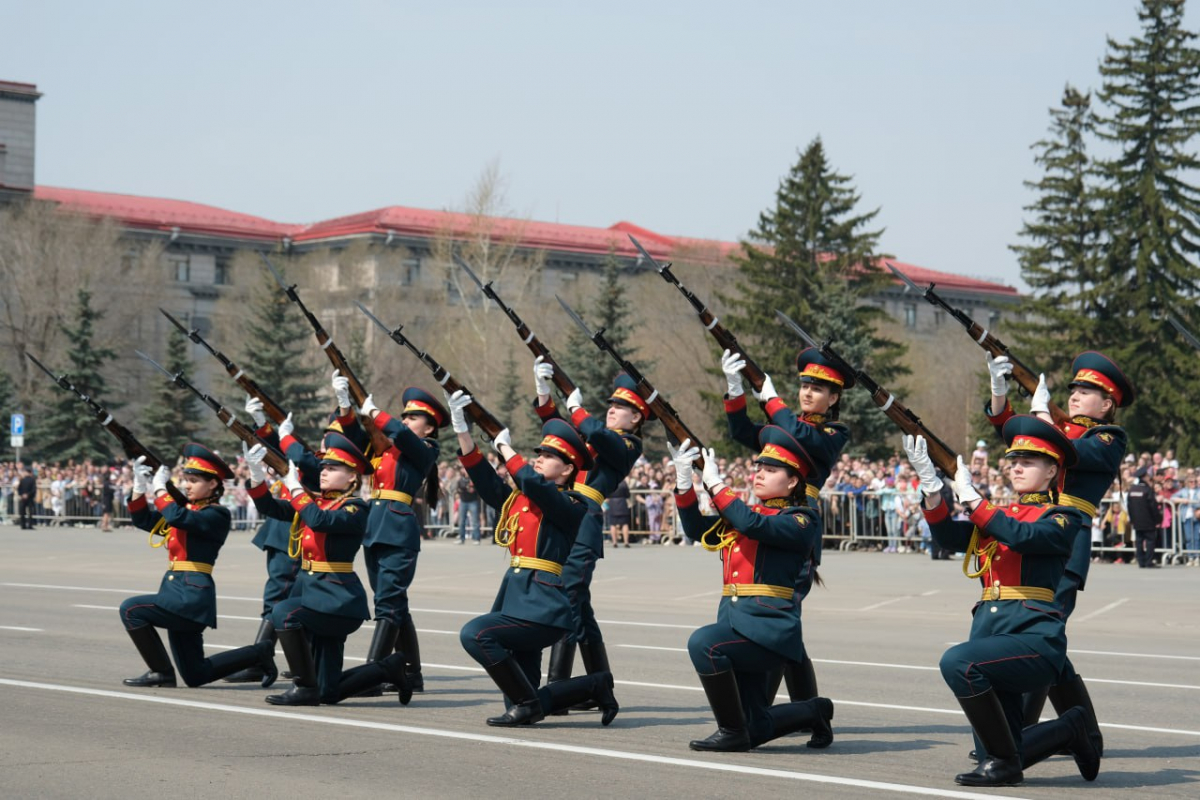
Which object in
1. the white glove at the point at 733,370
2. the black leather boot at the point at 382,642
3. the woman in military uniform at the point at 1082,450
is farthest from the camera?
the black leather boot at the point at 382,642

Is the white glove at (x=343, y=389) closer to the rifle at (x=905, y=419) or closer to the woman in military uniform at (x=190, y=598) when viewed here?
the woman in military uniform at (x=190, y=598)

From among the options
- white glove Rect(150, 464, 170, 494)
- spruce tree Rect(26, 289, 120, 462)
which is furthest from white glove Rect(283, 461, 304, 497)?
spruce tree Rect(26, 289, 120, 462)

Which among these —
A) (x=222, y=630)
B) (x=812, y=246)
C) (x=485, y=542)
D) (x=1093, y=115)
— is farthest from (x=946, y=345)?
(x=222, y=630)

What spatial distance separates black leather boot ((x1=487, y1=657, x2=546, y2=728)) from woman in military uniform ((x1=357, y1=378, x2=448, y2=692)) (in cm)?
145

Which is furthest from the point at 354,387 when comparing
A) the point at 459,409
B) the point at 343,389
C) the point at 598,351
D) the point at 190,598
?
the point at 598,351

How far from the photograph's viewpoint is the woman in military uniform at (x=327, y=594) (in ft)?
34.3

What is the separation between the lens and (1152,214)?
4484cm

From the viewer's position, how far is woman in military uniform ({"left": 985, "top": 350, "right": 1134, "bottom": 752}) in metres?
8.45

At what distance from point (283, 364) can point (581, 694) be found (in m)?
47.1

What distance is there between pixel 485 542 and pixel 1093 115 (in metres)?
23.6

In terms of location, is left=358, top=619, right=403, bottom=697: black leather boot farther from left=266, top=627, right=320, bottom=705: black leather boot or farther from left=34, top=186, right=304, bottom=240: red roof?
left=34, top=186, right=304, bottom=240: red roof

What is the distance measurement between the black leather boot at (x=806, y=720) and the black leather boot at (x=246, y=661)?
394 cm

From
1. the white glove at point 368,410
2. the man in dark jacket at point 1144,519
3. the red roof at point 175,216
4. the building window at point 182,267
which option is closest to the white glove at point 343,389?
the white glove at point 368,410

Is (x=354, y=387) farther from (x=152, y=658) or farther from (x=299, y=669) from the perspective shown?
(x=299, y=669)
